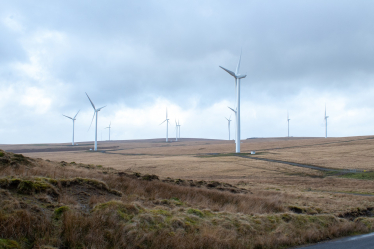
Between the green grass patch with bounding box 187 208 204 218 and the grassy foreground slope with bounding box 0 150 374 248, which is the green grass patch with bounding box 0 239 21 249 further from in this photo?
the green grass patch with bounding box 187 208 204 218

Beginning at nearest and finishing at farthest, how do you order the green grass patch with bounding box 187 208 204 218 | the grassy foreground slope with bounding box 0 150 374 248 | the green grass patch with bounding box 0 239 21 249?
the green grass patch with bounding box 0 239 21 249 → the grassy foreground slope with bounding box 0 150 374 248 → the green grass patch with bounding box 187 208 204 218

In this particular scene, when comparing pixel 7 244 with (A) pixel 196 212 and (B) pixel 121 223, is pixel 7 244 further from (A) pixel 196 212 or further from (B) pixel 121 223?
(A) pixel 196 212

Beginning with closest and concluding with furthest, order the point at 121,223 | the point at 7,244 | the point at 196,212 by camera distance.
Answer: the point at 7,244, the point at 121,223, the point at 196,212

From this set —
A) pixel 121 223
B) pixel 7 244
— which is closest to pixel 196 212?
pixel 121 223

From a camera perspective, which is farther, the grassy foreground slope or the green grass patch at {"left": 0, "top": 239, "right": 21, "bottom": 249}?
the grassy foreground slope

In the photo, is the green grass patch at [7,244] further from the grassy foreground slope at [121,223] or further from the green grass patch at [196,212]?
the green grass patch at [196,212]

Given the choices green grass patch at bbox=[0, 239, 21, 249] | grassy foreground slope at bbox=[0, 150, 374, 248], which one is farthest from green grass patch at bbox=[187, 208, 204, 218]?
green grass patch at bbox=[0, 239, 21, 249]

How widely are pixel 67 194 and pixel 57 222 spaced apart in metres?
3.28

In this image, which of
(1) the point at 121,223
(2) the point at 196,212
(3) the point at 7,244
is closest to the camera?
(3) the point at 7,244

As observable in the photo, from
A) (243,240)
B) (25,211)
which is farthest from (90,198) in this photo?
(243,240)

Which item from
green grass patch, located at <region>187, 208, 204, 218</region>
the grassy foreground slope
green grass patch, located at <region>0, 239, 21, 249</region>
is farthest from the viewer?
green grass patch, located at <region>187, 208, 204, 218</region>

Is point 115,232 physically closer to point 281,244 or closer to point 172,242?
point 172,242

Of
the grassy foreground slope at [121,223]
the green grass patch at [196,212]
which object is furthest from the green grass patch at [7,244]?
the green grass patch at [196,212]

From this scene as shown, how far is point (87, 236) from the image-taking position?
27.2 ft
